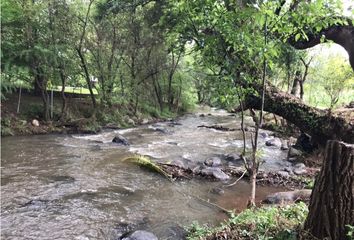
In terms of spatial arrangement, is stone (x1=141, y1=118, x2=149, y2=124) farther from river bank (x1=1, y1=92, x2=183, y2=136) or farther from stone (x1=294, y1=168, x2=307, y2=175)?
stone (x1=294, y1=168, x2=307, y2=175)

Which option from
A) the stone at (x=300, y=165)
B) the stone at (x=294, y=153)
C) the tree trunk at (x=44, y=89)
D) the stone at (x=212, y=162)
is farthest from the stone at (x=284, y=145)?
the tree trunk at (x=44, y=89)

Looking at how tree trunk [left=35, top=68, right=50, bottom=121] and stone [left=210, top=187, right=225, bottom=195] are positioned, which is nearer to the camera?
stone [left=210, top=187, right=225, bottom=195]

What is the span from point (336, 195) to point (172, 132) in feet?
50.0

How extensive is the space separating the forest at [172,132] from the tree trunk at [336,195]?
0.01m

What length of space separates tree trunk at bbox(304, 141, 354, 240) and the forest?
0.01 meters

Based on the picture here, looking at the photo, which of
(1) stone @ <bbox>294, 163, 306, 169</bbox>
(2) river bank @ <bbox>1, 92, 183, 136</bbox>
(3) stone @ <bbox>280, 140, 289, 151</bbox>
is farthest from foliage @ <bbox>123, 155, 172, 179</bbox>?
(2) river bank @ <bbox>1, 92, 183, 136</bbox>

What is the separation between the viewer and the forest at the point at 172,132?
4602 millimetres

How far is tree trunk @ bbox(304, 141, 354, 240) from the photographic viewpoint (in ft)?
11.0

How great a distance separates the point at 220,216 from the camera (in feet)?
21.3

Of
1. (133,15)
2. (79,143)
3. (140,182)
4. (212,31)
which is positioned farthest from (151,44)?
(212,31)

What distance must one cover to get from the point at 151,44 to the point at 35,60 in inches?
350

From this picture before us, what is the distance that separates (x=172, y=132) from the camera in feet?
60.7

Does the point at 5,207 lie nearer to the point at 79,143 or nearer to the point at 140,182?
the point at 140,182

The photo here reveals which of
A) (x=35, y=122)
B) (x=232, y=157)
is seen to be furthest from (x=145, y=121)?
(x=232, y=157)
